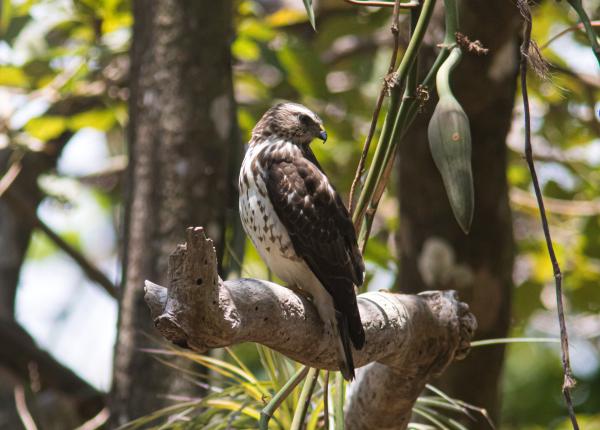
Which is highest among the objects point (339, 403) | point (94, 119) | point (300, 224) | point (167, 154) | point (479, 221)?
point (94, 119)

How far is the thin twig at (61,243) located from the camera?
14.2ft

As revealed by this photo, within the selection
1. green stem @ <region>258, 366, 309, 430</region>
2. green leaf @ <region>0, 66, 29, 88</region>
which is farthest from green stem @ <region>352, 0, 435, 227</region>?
green leaf @ <region>0, 66, 29, 88</region>

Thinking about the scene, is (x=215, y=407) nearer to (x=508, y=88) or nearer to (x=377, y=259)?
(x=377, y=259)

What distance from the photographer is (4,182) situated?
416 cm

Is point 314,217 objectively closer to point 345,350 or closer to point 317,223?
point 317,223

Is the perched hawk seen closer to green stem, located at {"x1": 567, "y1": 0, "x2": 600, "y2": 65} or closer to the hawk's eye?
the hawk's eye

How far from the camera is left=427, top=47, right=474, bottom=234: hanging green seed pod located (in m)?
1.75

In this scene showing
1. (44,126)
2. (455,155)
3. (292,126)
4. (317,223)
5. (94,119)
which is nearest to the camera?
(455,155)

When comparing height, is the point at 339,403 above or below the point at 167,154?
below

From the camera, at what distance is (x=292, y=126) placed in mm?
3111

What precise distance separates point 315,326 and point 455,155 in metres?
0.54

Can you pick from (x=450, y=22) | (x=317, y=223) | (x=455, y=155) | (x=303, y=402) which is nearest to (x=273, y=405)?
(x=303, y=402)

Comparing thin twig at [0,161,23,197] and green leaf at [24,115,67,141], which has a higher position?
green leaf at [24,115,67,141]

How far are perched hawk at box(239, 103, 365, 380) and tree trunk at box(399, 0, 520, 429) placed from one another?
2.90ft
